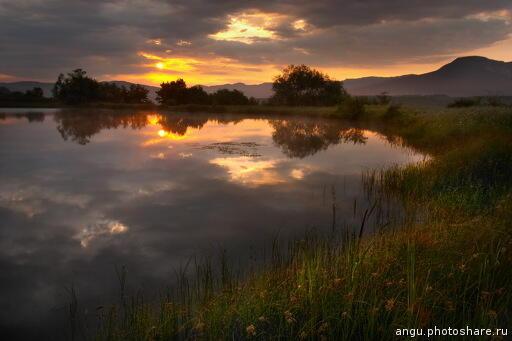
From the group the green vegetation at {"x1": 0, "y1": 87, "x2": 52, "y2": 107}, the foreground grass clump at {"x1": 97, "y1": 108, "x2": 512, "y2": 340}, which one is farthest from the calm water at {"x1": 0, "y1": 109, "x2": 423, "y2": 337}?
the green vegetation at {"x1": 0, "y1": 87, "x2": 52, "y2": 107}

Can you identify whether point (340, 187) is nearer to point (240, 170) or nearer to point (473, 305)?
point (240, 170)

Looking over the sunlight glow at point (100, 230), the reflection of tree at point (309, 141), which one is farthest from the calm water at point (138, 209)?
the reflection of tree at point (309, 141)

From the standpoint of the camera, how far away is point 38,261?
8594 mm

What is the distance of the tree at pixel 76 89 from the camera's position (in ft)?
323

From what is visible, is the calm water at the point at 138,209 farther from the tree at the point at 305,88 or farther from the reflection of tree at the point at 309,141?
the tree at the point at 305,88

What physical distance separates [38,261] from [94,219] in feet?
9.92

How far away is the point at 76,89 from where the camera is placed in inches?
3873

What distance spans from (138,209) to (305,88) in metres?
80.8

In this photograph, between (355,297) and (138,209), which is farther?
(138,209)

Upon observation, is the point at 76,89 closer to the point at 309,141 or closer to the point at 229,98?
the point at 229,98

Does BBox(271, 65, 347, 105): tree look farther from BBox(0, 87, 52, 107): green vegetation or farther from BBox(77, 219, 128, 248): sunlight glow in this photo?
BBox(77, 219, 128, 248): sunlight glow

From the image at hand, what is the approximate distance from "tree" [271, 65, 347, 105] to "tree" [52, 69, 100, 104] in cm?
4896

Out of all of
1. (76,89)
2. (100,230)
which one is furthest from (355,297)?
(76,89)

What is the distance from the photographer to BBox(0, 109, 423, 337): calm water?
763cm
